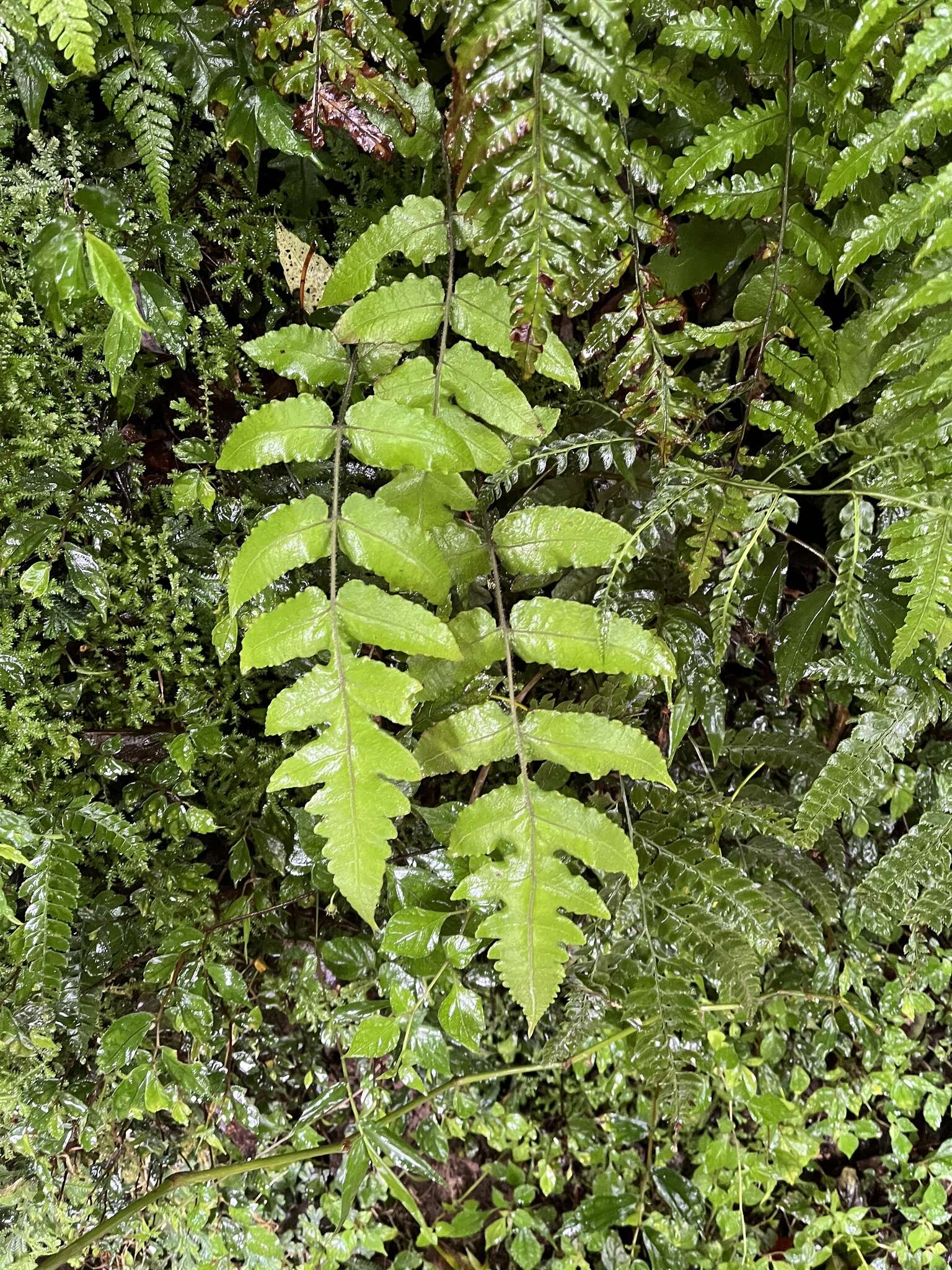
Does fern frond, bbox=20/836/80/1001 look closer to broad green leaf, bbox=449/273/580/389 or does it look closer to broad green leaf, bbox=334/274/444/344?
broad green leaf, bbox=334/274/444/344

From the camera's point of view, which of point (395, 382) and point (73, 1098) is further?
point (73, 1098)

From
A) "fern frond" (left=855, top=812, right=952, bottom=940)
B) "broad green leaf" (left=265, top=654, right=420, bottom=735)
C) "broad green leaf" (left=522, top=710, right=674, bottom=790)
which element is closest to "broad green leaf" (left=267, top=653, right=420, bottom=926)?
"broad green leaf" (left=265, top=654, right=420, bottom=735)

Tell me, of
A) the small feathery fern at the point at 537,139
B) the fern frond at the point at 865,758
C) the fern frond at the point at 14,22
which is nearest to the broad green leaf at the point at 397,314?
the small feathery fern at the point at 537,139

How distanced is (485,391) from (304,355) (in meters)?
0.33

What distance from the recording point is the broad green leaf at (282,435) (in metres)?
1.27

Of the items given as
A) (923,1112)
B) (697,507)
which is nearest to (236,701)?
(697,507)

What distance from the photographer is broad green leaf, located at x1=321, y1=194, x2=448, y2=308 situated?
4.19 ft

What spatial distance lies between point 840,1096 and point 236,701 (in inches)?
80.3

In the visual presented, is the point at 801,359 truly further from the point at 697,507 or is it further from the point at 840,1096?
the point at 840,1096

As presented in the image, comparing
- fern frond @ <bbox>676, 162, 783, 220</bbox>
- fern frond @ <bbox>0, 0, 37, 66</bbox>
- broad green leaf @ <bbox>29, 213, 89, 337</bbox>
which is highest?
fern frond @ <bbox>0, 0, 37, 66</bbox>

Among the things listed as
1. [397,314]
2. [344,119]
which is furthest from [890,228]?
[344,119]

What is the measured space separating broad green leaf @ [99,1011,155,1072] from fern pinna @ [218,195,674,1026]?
774 mm

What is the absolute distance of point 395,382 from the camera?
130 cm

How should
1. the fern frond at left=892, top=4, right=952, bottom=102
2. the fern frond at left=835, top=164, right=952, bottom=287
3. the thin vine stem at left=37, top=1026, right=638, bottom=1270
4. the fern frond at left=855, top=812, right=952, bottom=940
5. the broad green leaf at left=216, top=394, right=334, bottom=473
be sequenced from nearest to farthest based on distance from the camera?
the fern frond at left=892, top=4, right=952, bottom=102, the fern frond at left=835, top=164, right=952, bottom=287, the broad green leaf at left=216, top=394, right=334, bottom=473, the thin vine stem at left=37, top=1026, right=638, bottom=1270, the fern frond at left=855, top=812, right=952, bottom=940
